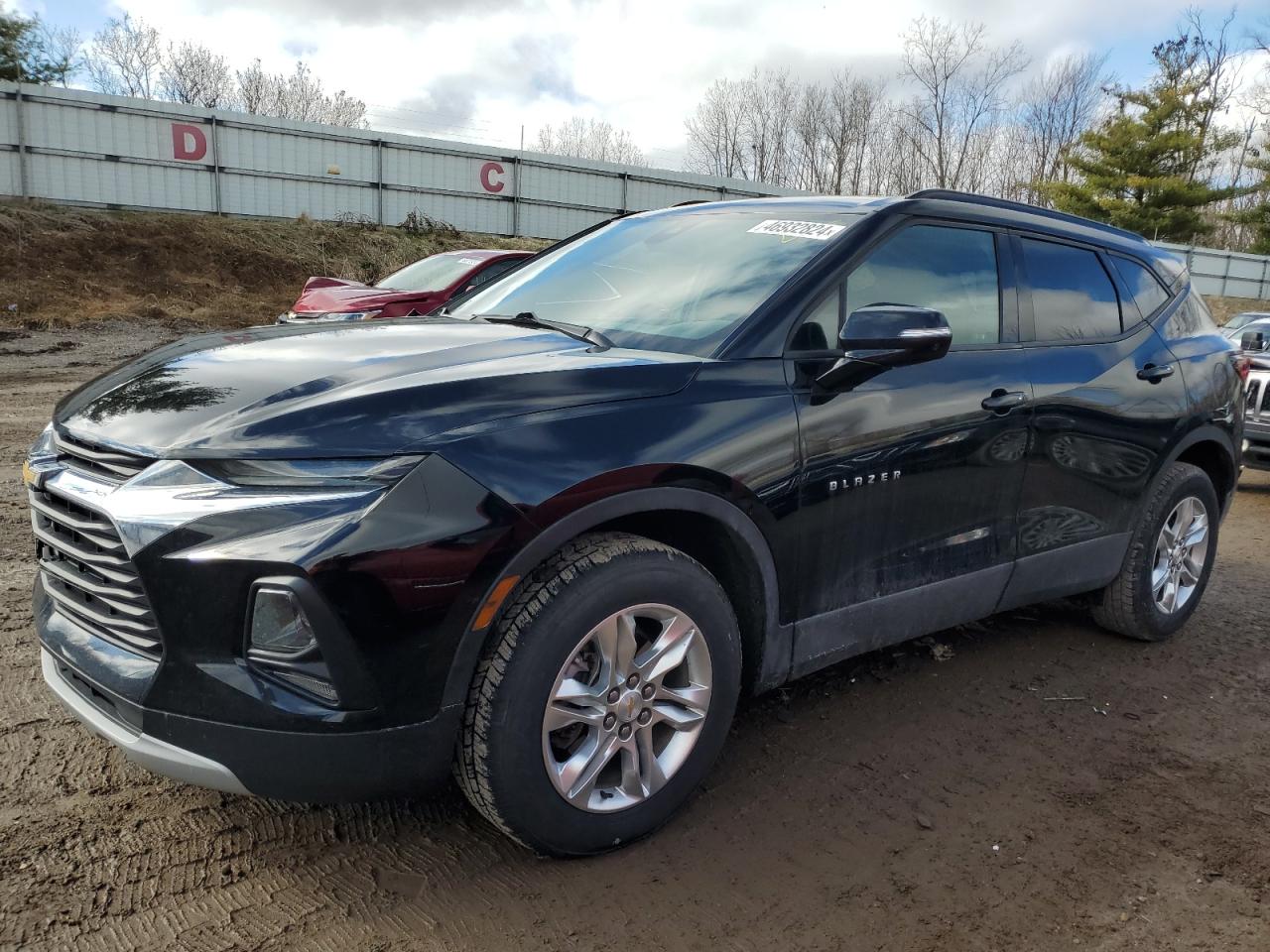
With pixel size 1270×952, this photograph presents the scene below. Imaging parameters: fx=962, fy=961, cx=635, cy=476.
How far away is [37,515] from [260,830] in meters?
1.04

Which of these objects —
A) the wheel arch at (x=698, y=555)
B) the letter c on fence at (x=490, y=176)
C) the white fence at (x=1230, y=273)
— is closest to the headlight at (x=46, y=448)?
the wheel arch at (x=698, y=555)

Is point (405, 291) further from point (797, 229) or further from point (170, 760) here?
point (170, 760)

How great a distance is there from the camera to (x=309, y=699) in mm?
2129

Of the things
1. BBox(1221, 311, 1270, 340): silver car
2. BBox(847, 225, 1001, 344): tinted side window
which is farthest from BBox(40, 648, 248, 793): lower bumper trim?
BBox(1221, 311, 1270, 340): silver car

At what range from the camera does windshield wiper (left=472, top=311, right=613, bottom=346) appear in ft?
10.0

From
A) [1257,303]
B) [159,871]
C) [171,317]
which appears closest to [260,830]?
[159,871]

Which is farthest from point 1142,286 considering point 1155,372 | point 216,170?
point 216,170

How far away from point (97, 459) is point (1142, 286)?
13.8 feet

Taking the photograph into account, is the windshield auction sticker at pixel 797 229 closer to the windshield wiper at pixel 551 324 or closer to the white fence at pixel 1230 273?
the windshield wiper at pixel 551 324

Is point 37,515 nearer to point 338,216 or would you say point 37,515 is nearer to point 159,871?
point 159,871

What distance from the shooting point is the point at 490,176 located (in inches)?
1020

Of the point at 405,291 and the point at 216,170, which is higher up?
the point at 216,170

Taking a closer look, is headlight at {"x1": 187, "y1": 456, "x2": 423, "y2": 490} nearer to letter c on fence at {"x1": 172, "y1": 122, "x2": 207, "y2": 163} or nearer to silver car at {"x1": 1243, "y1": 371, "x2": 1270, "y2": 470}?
silver car at {"x1": 1243, "y1": 371, "x2": 1270, "y2": 470}

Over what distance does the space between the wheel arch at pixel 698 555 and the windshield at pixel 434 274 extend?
783cm
